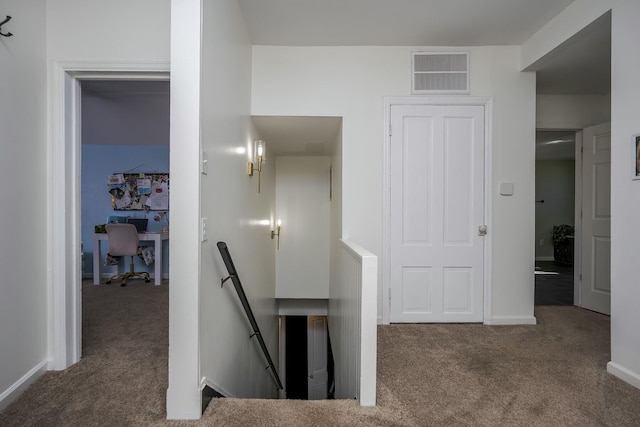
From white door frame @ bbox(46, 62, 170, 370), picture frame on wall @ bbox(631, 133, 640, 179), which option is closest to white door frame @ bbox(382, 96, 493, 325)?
picture frame on wall @ bbox(631, 133, 640, 179)

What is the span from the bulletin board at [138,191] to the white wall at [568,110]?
555 cm

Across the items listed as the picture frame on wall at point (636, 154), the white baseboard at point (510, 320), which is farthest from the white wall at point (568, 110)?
the white baseboard at point (510, 320)

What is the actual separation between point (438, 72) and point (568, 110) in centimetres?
181

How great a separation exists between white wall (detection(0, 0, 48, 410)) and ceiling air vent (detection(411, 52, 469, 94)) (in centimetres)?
287

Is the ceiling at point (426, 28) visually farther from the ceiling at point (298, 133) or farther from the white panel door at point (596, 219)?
the white panel door at point (596, 219)

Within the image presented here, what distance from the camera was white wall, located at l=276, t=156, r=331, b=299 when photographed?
473cm

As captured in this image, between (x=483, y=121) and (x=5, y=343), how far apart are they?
3.86 meters

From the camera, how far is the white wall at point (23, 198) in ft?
5.43

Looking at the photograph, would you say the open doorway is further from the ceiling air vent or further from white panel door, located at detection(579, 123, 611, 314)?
the ceiling air vent

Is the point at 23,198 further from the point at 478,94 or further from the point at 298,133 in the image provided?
the point at 478,94

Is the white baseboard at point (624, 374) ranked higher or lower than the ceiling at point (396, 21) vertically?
lower

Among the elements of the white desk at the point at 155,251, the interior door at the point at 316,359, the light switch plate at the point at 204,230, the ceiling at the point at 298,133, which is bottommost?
the interior door at the point at 316,359

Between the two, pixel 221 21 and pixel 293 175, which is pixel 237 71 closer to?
pixel 221 21

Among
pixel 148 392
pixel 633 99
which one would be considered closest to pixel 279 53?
pixel 633 99
